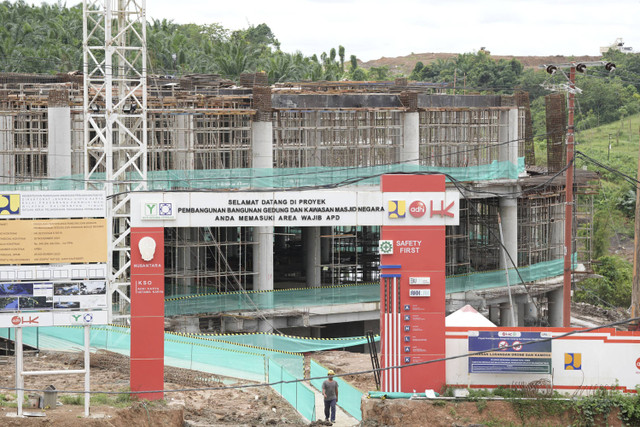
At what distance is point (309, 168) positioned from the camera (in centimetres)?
4269

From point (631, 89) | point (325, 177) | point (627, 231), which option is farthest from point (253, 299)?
Result: point (631, 89)

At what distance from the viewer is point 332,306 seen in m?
41.5

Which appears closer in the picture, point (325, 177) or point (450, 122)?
point (325, 177)

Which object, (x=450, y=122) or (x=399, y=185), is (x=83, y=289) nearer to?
(x=399, y=185)

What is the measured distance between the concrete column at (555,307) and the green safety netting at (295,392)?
25.5m

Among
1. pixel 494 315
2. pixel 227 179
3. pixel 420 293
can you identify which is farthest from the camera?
pixel 494 315

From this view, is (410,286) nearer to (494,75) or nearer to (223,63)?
(223,63)

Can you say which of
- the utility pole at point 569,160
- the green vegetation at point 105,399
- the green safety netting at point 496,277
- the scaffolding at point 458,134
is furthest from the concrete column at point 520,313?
the green vegetation at point 105,399

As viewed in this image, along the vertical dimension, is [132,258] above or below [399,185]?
below

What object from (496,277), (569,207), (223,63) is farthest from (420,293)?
(223,63)

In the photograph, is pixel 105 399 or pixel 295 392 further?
pixel 295 392

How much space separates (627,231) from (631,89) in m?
30.6

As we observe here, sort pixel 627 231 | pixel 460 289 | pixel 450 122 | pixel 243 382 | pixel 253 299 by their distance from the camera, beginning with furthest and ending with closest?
1. pixel 627 231
2. pixel 450 122
3. pixel 460 289
4. pixel 253 299
5. pixel 243 382

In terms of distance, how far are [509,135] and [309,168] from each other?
13.1 m
